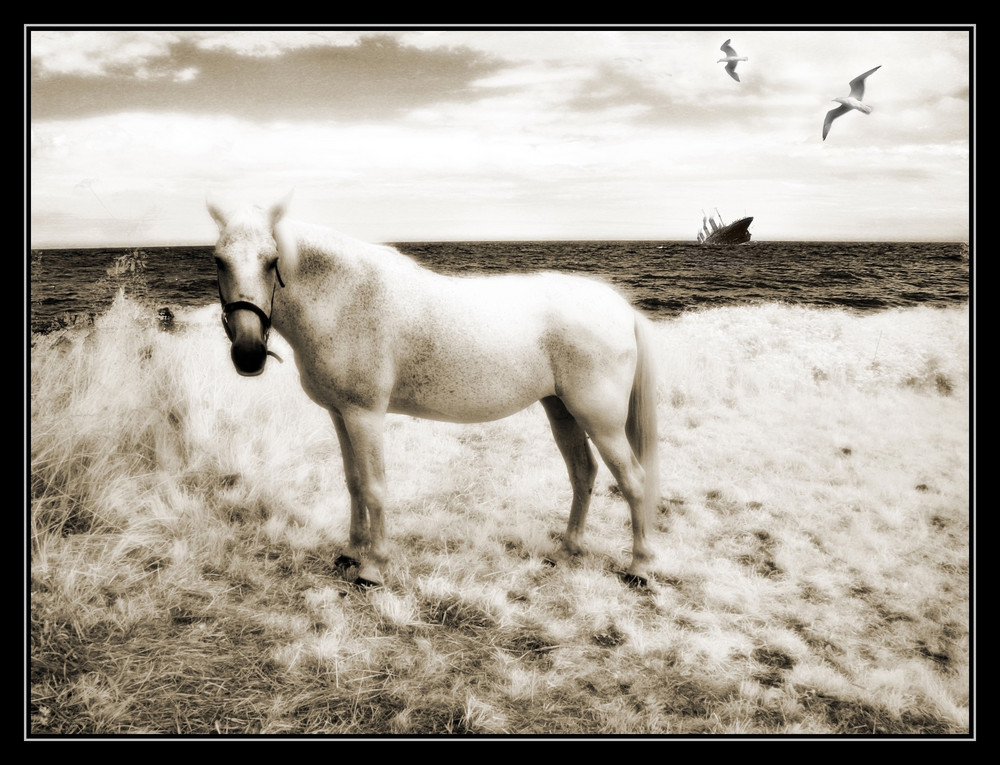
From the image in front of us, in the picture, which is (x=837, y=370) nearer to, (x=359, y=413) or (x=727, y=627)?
(x=727, y=627)

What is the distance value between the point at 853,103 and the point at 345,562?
4159 mm

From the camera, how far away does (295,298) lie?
2.88 m

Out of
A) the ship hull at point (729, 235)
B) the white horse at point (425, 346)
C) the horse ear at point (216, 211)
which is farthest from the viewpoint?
the ship hull at point (729, 235)

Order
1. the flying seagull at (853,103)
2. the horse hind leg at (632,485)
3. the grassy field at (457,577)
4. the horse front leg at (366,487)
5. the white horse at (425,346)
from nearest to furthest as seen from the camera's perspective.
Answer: the grassy field at (457,577) → the white horse at (425,346) → the horse front leg at (366,487) → the horse hind leg at (632,485) → the flying seagull at (853,103)

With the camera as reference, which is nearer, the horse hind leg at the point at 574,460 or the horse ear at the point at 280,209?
the horse ear at the point at 280,209

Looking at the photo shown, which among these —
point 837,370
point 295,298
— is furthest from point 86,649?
point 837,370

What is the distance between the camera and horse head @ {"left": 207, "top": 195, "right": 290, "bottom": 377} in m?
2.54

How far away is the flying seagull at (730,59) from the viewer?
11.0 ft

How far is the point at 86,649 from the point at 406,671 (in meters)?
1.48

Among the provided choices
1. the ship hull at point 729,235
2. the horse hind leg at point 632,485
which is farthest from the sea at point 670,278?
the horse hind leg at point 632,485

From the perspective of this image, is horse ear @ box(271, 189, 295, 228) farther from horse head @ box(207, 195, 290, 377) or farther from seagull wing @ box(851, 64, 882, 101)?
seagull wing @ box(851, 64, 882, 101)

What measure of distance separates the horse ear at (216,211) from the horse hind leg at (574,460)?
2.02 m

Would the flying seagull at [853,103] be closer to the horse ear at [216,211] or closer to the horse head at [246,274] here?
the horse head at [246,274]

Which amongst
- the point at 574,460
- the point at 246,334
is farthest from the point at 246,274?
the point at 574,460
